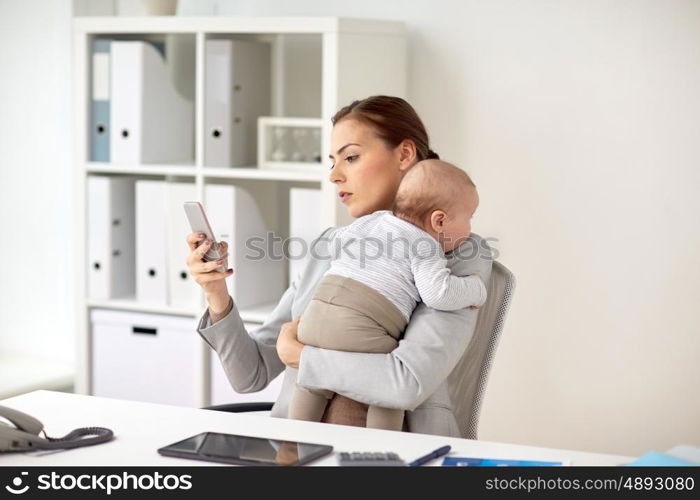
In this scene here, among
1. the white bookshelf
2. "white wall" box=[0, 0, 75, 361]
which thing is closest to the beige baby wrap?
the white bookshelf

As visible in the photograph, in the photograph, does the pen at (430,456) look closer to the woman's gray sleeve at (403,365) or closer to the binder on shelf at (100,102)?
the woman's gray sleeve at (403,365)

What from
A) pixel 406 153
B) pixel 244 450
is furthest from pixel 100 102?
pixel 244 450

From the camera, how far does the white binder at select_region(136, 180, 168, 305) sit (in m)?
3.39

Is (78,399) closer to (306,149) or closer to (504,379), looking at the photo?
(306,149)

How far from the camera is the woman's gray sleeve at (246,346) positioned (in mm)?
2213

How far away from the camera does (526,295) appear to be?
330cm

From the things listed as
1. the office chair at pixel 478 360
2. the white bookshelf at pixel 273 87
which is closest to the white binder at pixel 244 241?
the white bookshelf at pixel 273 87

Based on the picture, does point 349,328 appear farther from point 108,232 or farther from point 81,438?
point 108,232

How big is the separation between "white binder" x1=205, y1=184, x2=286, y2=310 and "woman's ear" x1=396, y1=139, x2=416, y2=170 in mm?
1176

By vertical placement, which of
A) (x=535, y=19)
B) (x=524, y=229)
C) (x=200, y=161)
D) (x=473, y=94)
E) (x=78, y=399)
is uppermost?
(x=535, y=19)

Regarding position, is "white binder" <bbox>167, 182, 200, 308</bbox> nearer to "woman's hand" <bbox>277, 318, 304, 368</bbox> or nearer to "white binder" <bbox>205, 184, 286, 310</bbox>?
"white binder" <bbox>205, 184, 286, 310</bbox>

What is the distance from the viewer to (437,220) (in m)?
2.03

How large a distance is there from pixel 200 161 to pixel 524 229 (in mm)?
1088
